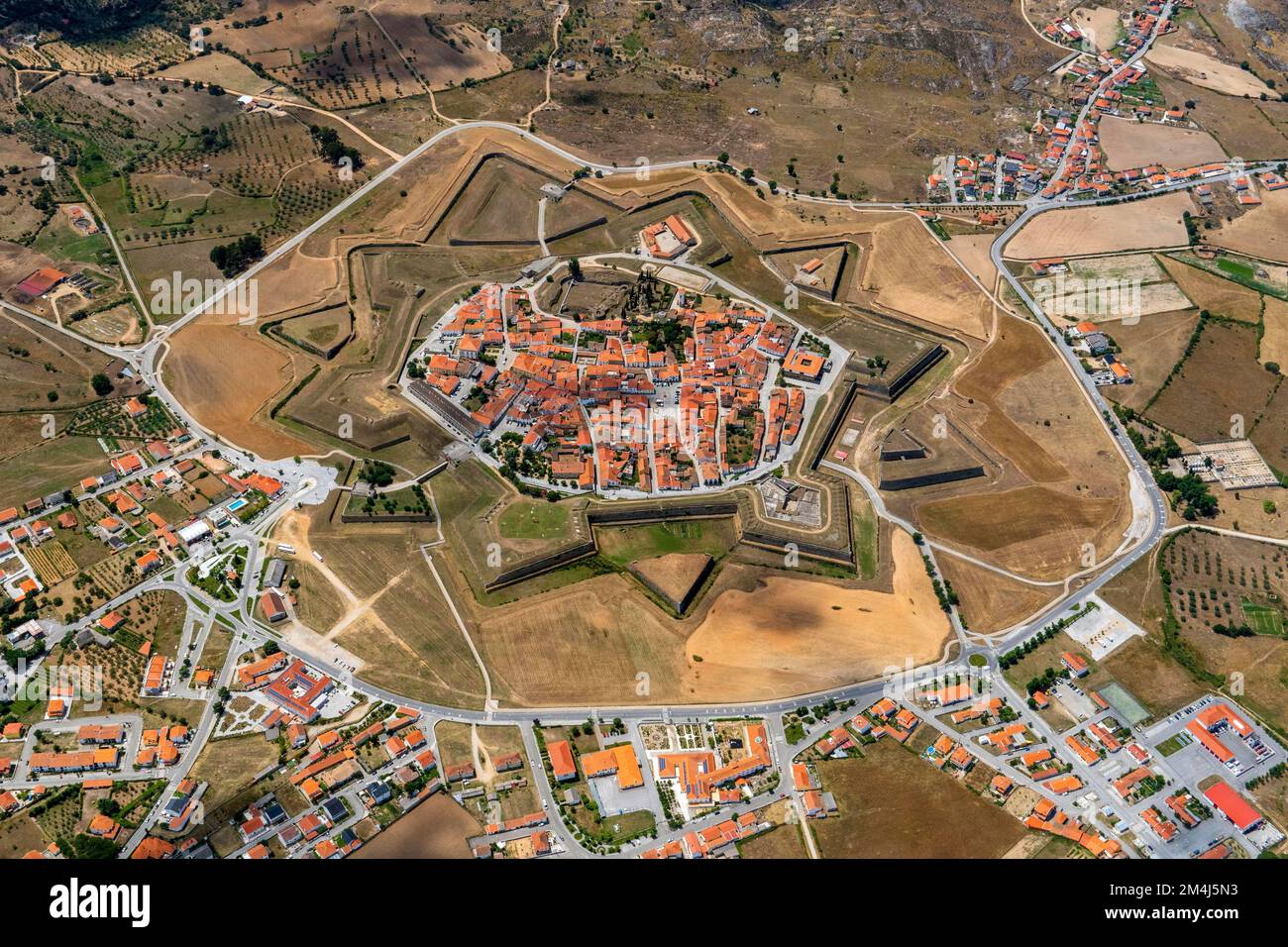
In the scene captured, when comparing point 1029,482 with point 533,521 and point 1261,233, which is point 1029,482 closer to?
point 533,521

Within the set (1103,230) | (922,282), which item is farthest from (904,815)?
(1103,230)

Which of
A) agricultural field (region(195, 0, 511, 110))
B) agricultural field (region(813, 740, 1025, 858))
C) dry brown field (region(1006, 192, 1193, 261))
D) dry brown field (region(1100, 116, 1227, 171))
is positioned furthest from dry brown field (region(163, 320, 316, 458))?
dry brown field (region(1100, 116, 1227, 171))

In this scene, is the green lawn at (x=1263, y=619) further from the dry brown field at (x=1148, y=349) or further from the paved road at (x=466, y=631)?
the dry brown field at (x=1148, y=349)

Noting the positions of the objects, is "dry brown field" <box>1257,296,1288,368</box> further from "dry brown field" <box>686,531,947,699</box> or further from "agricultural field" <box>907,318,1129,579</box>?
"dry brown field" <box>686,531,947,699</box>

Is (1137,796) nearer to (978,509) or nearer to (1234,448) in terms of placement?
(978,509)

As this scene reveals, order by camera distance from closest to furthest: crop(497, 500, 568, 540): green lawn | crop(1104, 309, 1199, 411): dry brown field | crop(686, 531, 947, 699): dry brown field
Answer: crop(686, 531, 947, 699): dry brown field → crop(497, 500, 568, 540): green lawn → crop(1104, 309, 1199, 411): dry brown field

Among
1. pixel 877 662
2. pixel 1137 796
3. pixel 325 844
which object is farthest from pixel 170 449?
pixel 1137 796

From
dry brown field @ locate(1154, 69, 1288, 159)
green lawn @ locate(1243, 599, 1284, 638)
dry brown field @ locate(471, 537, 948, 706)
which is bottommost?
dry brown field @ locate(471, 537, 948, 706)
